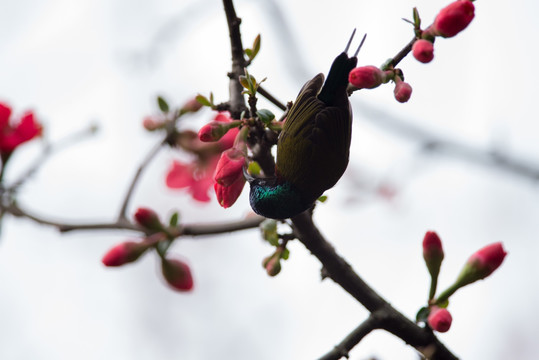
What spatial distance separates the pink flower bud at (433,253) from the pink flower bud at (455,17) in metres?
0.48

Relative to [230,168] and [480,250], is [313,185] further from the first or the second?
[480,250]

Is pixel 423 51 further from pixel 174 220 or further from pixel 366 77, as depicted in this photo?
pixel 174 220

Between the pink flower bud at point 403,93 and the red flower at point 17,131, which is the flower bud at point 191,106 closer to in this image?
the red flower at point 17,131

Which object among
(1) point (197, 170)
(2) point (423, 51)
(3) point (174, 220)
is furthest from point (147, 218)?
(2) point (423, 51)

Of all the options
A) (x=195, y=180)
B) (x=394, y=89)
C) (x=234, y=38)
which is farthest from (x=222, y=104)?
(x=195, y=180)

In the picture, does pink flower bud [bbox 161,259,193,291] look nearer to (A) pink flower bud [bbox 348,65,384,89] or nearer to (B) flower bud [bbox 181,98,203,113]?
(B) flower bud [bbox 181,98,203,113]

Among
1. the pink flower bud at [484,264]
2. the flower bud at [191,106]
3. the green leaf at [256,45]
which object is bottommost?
the flower bud at [191,106]

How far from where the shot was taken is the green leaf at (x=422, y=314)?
1.32 m


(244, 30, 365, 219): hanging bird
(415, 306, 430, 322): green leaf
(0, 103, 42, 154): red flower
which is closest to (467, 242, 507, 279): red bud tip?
(415, 306, 430, 322): green leaf

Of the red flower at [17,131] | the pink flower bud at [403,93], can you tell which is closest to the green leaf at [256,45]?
the pink flower bud at [403,93]

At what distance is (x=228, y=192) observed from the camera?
132 cm

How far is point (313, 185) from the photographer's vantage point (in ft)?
4.13

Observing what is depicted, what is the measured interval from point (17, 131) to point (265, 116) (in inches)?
55.8

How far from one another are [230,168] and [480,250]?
64 cm
